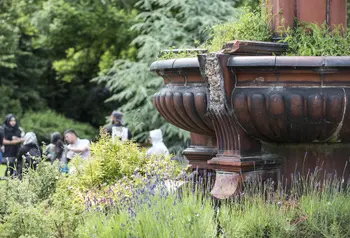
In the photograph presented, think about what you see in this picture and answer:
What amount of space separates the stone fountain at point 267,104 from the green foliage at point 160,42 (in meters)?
12.0

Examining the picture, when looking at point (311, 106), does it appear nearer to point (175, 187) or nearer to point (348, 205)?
point (348, 205)

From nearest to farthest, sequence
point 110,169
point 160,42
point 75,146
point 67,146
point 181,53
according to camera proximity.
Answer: point 181,53
point 110,169
point 75,146
point 67,146
point 160,42

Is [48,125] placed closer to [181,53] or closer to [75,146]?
[75,146]

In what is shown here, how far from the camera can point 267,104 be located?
19.0ft

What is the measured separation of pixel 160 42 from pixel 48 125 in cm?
806

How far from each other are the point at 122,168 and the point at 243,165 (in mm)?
1862

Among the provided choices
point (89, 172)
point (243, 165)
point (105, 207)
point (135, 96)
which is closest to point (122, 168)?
point (89, 172)

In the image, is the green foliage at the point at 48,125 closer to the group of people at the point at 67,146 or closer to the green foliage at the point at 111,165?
the group of people at the point at 67,146

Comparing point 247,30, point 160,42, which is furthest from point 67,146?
point 160,42

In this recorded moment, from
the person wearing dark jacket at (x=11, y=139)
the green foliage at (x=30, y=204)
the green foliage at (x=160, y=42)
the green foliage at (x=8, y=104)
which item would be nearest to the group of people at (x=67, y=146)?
the person wearing dark jacket at (x=11, y=139)

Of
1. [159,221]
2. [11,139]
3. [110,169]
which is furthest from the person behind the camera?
[11,139]

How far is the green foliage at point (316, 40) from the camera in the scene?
624 cm

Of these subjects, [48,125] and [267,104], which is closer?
[267,104]

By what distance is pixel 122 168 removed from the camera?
7531 millimetres
